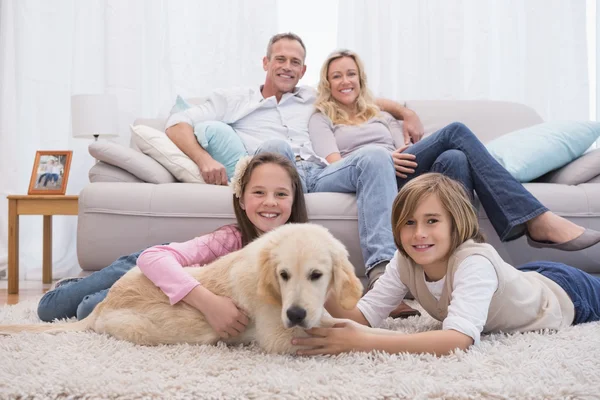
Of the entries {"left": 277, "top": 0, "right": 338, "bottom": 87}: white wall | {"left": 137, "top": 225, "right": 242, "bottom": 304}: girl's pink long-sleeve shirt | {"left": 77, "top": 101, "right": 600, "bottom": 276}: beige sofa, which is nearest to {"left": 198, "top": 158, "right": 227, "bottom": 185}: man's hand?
{"left": 77, "top": 101, "right": 600, "bottom": 276}: beige sofa

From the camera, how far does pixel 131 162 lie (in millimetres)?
2945

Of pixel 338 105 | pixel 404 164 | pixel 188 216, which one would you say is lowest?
pixel 188 216

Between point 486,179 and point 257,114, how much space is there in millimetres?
1506

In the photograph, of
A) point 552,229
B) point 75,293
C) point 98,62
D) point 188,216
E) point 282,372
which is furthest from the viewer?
point 98,62

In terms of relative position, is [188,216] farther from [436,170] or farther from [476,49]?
[476,49]

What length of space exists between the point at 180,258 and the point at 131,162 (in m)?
1.16

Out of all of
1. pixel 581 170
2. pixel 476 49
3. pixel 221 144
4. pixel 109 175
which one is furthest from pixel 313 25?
pixel 581 170

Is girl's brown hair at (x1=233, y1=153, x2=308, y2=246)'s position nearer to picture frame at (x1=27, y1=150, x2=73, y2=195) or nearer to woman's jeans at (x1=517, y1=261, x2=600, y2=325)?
woman's jeans at (x1=517, y1=261, x2=600, y2=325)

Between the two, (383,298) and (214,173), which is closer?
(383,298)

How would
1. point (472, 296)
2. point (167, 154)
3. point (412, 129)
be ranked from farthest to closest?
point (412, 129) < point (167, 154) < point (472, 296)

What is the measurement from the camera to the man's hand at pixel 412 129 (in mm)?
3537

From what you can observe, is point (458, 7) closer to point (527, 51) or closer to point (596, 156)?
point (527, 51)

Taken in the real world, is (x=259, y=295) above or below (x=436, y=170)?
below

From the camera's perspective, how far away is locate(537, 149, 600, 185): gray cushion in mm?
A: 2918
